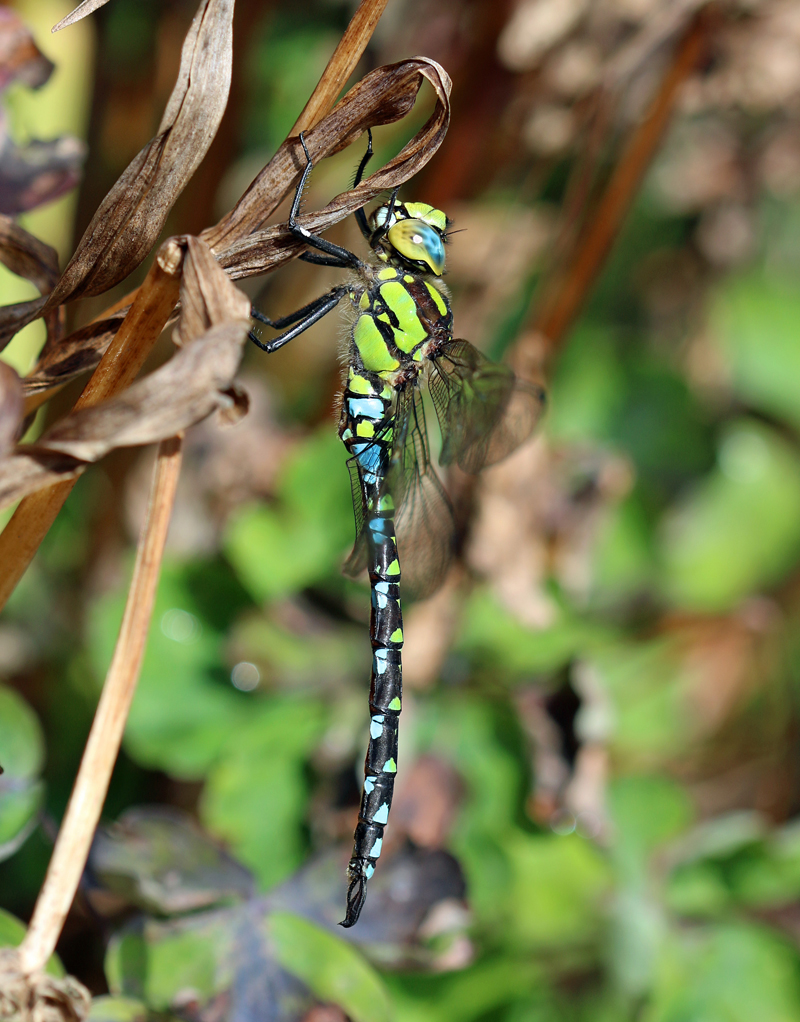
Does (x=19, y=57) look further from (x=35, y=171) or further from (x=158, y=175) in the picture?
(x=158, y=175)

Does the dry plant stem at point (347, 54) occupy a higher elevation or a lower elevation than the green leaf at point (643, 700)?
higher

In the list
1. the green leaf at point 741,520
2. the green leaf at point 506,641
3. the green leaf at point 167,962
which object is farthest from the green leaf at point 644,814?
the green leaf at point 167,962

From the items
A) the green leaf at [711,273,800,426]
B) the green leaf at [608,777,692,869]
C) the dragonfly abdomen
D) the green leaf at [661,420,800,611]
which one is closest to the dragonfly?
the dragonfly abdomen

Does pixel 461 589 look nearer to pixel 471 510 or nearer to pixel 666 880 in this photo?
pixel 471 510

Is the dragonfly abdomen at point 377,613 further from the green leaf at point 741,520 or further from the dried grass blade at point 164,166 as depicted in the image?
the green leaf at point 741,520

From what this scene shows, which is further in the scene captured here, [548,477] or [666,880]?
[548,477]

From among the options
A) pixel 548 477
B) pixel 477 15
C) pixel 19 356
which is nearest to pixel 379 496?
pixel 548 477

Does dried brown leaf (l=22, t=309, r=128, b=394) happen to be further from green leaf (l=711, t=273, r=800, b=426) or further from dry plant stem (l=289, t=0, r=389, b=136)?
green leaf (l=711, t=273, r=800, b=426)
